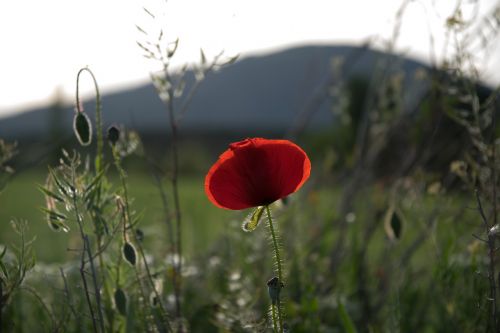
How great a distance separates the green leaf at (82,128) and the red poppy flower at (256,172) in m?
0.31

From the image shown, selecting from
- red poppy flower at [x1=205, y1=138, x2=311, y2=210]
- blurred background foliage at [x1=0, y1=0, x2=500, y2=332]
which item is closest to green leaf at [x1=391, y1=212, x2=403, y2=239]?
blurred background foliage at [x1=0, y1=0, x2=500, y2=332]

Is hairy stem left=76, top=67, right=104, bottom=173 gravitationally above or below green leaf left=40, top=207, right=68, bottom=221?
above

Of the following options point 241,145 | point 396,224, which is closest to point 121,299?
point 241,145

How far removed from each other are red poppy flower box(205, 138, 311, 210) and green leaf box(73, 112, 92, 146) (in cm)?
31

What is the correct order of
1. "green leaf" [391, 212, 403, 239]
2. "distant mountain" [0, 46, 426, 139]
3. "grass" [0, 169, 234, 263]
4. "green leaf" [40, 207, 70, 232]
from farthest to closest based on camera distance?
"distant mountain" [0, 46, 426, 139], "grass" [0, 169, 234, 263], "green leaf" [391, 212, 403, 239], "green leaf" [40, 207, 70, 232]

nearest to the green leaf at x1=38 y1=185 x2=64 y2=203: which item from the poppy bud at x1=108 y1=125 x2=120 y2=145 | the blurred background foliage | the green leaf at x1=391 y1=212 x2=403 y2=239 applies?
the poppy bud at x1=108 y1=125 x2=120 y2=145

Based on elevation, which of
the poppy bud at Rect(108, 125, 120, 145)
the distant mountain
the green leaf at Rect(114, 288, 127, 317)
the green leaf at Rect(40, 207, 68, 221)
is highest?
the distant mountain

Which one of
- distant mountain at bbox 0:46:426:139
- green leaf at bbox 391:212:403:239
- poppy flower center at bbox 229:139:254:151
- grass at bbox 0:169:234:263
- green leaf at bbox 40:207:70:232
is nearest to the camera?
poppy flower center at bbox 229:139:254:151

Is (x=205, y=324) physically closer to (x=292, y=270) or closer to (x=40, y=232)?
(x=292, y=270)

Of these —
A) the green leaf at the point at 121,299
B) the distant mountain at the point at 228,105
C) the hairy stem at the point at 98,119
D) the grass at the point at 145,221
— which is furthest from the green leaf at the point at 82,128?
the distant mountain at the point at 228,105

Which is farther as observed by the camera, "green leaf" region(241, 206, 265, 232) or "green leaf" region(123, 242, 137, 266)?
"green leaf" region(123, 242, 137, 266)

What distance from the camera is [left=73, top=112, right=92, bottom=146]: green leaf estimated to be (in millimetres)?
1198

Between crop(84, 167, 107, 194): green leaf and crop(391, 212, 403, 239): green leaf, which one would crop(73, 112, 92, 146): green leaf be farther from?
crop(391, 212, 403, 239): green leaf

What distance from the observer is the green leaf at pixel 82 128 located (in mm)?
1198
